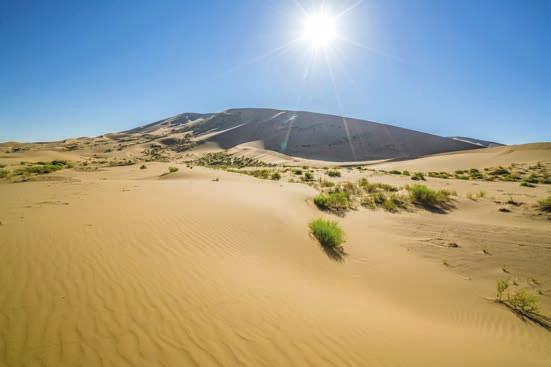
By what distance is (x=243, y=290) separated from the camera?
324 cm

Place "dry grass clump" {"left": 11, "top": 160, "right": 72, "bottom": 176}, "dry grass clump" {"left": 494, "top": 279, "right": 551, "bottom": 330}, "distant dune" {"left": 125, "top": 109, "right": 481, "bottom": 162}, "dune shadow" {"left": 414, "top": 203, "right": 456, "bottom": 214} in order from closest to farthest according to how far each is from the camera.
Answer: "dry grass clump" {"left": 494, "top": 279, "right": 551, "bottom": 330}, "dune shadow" {"left": 414, "top": 203, "right": 456, "bottom": 214}, "dry grass clump" {"left": 11, "top": 160, "right": 72, "bottom": 176}, "distant dune" {"left": 125, "top": 109, "right": 481, "bottom": 162}

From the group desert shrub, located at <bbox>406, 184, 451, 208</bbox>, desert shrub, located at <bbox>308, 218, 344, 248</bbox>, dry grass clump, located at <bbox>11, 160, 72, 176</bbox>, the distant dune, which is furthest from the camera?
the distant dune

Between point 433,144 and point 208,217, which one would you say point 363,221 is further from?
point 433,144

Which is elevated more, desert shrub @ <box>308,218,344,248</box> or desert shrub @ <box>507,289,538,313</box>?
desert shrub @ <box>308,218,344,248</box>

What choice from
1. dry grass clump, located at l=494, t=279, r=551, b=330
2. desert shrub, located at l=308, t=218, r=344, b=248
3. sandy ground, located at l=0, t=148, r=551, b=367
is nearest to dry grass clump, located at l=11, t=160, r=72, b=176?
sandy ground, located at l=0, t=148, r=551, b=367

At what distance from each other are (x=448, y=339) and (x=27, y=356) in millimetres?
4388

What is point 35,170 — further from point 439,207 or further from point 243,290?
point 439,207

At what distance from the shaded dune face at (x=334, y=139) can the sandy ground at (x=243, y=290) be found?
162 ft

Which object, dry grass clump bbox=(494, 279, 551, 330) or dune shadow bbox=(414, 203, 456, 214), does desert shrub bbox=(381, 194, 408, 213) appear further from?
dry grass clump bbox=(494, 279, 551, 330)

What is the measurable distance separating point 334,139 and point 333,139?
28cm

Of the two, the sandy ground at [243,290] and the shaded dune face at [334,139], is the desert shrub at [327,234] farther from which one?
the shaded dune face at [334,139]

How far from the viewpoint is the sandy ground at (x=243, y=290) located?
7.30ft

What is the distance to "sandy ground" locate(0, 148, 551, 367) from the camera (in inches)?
87.6

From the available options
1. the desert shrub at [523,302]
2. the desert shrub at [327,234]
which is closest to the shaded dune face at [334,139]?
the desert shrub at [327,234]
